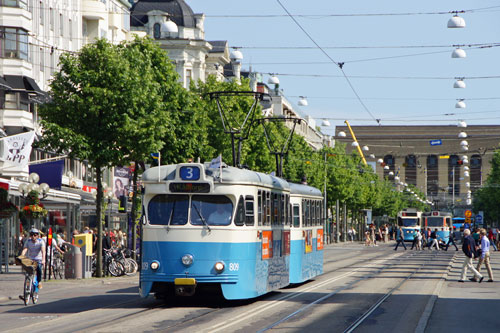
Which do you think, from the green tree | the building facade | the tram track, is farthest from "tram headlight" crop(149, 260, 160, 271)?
the building facade

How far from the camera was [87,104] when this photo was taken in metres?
32.4

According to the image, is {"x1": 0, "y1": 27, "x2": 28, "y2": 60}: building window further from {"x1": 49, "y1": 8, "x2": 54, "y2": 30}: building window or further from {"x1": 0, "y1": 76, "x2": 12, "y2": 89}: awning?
{"x1": 49, "y1": 8, "x2": 54, "y2": 30}: building window

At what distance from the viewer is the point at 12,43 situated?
4609 cm

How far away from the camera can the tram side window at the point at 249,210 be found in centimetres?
2064

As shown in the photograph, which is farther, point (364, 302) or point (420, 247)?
point (420, 247)

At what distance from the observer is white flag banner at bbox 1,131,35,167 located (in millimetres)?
35875

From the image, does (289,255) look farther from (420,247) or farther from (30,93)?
(420,247)

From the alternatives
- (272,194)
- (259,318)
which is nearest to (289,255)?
(272,194)

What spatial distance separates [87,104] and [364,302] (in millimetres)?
13981

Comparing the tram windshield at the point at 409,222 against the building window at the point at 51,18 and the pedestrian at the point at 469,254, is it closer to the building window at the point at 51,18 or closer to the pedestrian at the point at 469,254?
the building window at the point at 51,18

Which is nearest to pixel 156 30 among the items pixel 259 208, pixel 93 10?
pixel 93 10

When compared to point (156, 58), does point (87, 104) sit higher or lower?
lower

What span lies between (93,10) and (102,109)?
2908 centimetres

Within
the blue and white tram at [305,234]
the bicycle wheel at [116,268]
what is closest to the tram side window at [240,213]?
the blue and white tram at [305,234]
